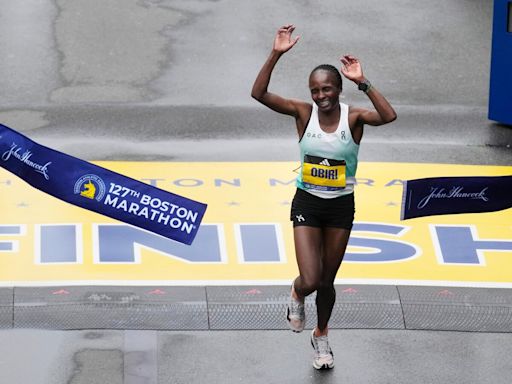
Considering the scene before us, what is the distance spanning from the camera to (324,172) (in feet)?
28.9

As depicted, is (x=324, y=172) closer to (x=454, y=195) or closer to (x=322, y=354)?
(x=454, y=195)

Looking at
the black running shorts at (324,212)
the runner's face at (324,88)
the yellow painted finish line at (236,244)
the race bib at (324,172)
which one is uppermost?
the runner's face at (324,88)

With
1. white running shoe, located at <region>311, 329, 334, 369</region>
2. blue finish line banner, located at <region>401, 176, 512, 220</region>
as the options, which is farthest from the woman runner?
blue finish line banner, located at <region>401, 176, 512, 220</region>

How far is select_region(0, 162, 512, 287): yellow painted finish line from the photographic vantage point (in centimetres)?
1084

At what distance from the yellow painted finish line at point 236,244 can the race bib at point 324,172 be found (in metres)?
2.07

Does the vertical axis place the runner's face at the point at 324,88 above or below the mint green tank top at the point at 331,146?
above

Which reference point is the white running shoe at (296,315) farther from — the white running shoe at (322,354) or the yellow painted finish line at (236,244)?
the yellow painted finish line at (236,244)

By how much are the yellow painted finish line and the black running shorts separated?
191 centimetres

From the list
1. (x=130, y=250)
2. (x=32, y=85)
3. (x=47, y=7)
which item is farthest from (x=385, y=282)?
(x=47, y=7)

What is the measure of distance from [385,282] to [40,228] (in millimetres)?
3109

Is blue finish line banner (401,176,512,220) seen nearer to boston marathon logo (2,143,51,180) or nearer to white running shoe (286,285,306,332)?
white running shoe (286,285,306,332)

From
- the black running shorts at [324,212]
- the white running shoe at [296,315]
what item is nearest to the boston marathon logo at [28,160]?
the black running shorts at [324,212]

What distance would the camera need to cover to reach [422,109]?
1600cm

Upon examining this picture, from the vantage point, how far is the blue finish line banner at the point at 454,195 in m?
9.09
